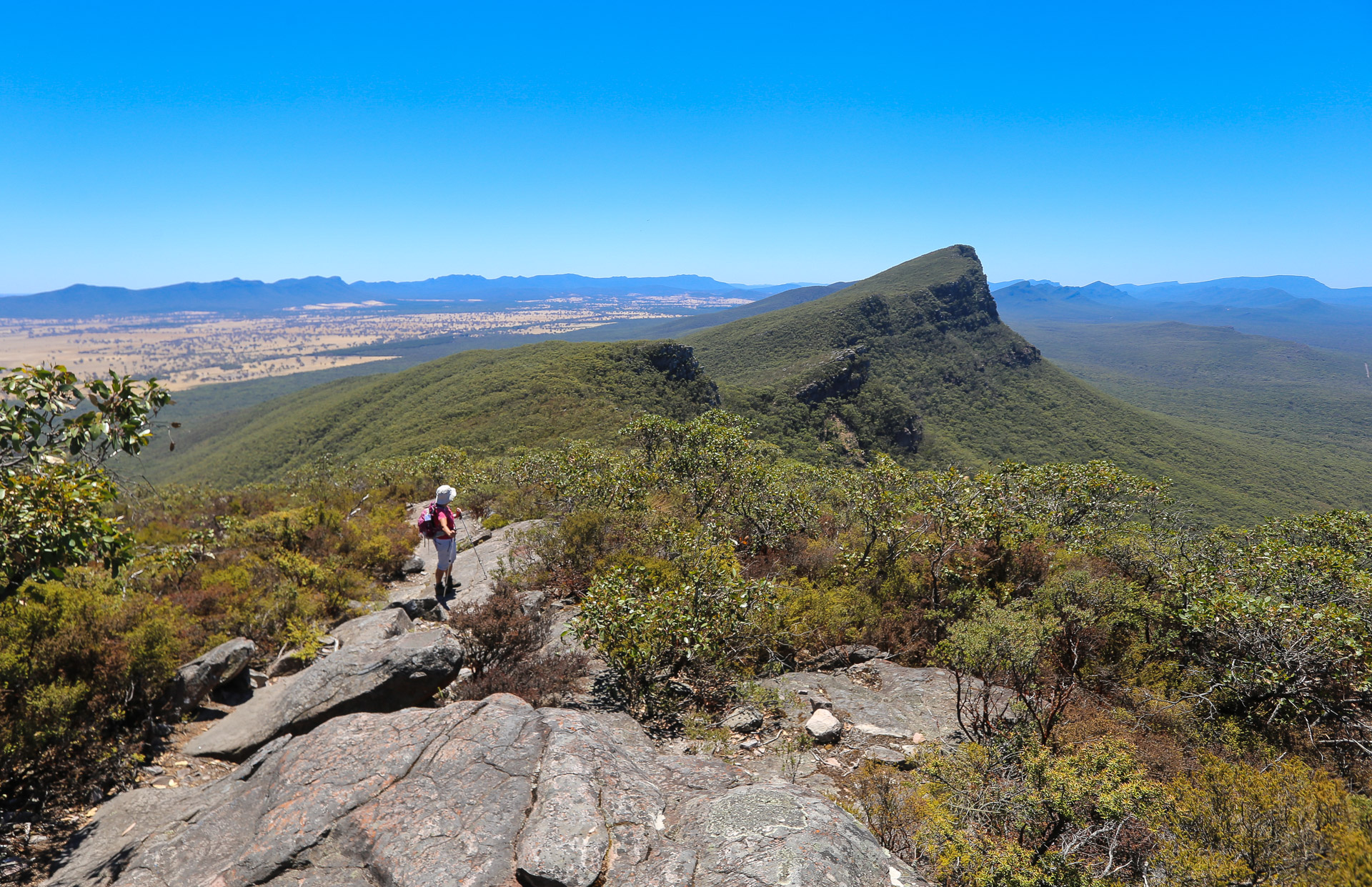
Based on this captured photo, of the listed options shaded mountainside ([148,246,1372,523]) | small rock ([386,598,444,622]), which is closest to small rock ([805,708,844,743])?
small rock ([386,598,444,622])

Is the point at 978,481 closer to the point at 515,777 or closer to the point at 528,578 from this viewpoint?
the point at 528,578

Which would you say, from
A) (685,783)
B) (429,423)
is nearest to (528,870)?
(685,783)

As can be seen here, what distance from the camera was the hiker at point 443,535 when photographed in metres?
11.0

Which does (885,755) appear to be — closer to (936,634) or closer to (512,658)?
(936,634)

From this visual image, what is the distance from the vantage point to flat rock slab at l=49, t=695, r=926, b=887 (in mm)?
4074

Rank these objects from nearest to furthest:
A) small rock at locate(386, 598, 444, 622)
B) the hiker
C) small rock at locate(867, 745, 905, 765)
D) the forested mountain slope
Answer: small rock at locate(867, 745, 905, 765), small rock at locate(386, 598, 444, 622), the hiker, the forested mountain slope

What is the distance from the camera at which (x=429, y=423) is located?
263 ft

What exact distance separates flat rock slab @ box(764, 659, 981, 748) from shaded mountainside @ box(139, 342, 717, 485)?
4908 cm

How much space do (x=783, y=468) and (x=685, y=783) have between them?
46.7 ft

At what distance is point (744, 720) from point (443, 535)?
6894mm

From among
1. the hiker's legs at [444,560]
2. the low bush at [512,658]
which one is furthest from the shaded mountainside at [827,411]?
the low bush at [512,658]

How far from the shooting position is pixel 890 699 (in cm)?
761

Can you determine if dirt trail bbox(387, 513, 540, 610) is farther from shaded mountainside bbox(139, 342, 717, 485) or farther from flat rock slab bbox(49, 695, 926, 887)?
shaded mountainside bbox(139, 342, 717, 485)

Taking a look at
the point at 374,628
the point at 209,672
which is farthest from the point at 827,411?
the point at 209,672
